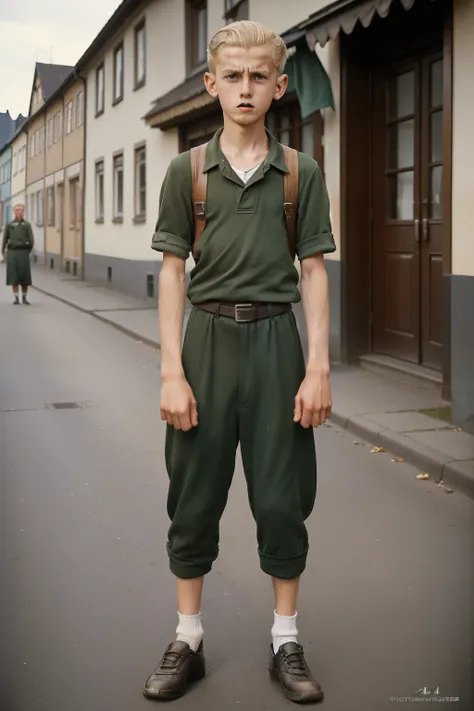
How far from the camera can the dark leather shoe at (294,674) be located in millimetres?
3154

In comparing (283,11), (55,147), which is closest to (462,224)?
(283,11)

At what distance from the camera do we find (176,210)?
3.16m

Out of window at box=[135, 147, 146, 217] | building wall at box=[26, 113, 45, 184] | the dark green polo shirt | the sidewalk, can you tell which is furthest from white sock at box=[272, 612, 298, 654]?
building wall at box=[26, 113, 45, 184]

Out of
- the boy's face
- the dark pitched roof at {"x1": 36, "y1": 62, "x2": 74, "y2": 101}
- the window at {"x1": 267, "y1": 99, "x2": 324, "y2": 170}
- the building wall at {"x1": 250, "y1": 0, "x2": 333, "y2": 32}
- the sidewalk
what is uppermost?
→ the dark pitched roof at {"x1": 36, "y1": 62, "x2": 74, "y2": 101}

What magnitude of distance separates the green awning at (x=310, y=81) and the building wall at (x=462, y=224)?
3.02m

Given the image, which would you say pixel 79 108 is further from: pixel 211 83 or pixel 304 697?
pixel 304 697

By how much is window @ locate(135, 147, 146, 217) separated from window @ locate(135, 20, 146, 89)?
4.79 ft

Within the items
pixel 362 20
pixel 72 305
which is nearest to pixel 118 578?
pixel 362 20

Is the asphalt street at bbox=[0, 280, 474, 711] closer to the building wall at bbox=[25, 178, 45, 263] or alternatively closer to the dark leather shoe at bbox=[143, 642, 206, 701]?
the dark leather shoe at bbox=[143, 642, 206, 701]

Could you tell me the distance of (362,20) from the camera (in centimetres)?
847

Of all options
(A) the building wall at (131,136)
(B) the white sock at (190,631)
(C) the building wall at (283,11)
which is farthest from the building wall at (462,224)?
(A) the building wall at (131,136)

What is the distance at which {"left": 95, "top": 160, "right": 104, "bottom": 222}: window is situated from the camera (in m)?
27.3

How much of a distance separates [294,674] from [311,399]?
0.87 meters

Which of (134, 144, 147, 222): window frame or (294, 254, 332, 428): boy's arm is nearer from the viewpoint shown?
(294, 254, 332, 428): boy's arm
